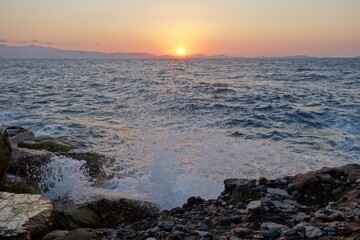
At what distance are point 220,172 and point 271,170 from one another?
1527 millimetres

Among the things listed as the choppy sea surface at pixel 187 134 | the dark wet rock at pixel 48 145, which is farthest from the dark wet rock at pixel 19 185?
the dark wet rock at pixel 48 145

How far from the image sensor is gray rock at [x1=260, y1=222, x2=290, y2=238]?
474 cm

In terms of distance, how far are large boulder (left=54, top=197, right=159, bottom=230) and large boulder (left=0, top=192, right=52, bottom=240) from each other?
80 cm

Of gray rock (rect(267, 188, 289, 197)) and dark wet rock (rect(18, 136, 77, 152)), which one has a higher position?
gray rock (rect(267, 188, 289, 197))

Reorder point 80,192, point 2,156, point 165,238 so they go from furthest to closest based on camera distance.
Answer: point 80,192 < point 2,156 < point 165,238

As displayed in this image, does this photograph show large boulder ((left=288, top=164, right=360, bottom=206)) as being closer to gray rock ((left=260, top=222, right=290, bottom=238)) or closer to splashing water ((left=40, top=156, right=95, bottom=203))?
gray rock ((left=260, top=222, right=290, bottom=238))

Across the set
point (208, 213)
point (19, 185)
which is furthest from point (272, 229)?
point (19, 185)

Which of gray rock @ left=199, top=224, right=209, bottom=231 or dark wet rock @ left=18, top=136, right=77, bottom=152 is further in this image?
dark wet rock @ left=18, top=136, right=77, bottom=152

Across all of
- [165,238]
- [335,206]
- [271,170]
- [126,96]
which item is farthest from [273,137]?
[126,96]

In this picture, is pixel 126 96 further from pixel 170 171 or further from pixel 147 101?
pixel 170 171

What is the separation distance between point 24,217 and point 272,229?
3.77m

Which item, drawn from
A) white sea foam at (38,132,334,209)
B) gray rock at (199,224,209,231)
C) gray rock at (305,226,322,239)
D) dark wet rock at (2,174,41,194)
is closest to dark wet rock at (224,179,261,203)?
white sea foam at (38,132,334,209)

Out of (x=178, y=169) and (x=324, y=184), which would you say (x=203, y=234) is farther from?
(x=178, y=169)

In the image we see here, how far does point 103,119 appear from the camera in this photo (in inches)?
717
